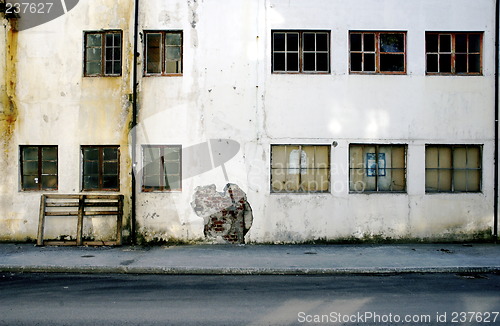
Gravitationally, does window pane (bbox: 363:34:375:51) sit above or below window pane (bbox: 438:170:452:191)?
above

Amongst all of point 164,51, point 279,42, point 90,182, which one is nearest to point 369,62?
point 279,42

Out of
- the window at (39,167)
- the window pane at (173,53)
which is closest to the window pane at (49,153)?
the window at (39,167)

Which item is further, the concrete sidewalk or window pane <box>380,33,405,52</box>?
window pane <box>380,33,405,52</box>

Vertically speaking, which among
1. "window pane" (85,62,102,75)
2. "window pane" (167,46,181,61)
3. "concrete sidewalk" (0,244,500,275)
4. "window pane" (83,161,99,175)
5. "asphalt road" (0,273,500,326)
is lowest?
"asphalt road" (0,273,500,326)

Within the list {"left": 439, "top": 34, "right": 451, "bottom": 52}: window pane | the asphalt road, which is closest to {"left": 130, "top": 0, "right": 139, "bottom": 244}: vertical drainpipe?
the asphalt road

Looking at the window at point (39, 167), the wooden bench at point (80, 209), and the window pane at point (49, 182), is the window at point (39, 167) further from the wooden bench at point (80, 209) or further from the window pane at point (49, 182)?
the wooden bench at point (80, 209)

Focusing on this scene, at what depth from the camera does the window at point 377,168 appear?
40.7 feet

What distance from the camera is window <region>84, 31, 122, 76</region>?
1241 centimetres

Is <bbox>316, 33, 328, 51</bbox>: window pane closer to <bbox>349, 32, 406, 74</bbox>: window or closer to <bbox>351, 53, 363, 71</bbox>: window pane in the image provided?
<bbox>349, 32, 406, 74</bbox>: window

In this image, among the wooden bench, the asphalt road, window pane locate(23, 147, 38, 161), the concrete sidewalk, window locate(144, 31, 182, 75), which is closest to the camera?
the asphalt road

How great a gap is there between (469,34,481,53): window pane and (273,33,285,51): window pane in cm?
535

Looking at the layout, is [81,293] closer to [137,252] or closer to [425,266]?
[137,252]

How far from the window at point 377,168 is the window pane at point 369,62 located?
85.6 inches

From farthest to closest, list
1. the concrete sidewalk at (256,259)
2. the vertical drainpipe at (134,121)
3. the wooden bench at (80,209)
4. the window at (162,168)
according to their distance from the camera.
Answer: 1. the window at (162,168)
2. the vertical drainpipe at (134,121)
3. the wooden bench at (80,209)
4. the concrete sidewalk at (256,259)
